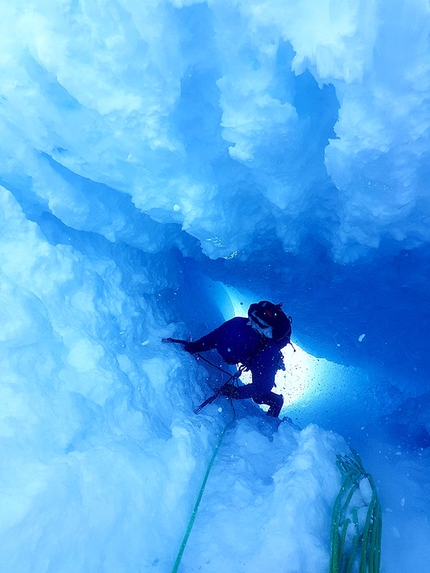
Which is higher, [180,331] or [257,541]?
[180,331]

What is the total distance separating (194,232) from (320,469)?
2516 millimetres

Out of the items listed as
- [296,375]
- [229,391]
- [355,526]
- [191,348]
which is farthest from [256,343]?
[296,375]

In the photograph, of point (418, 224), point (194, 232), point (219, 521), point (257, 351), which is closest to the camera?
point (219, 521)

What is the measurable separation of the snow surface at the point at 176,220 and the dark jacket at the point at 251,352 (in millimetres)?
492

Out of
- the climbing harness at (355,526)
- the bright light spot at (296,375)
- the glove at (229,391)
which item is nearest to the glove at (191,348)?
the glove at (229,391)

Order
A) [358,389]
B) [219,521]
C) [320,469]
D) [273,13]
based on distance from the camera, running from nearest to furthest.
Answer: [273,13] < [219,521] < [320,469] < [358,389]

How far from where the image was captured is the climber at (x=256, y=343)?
14.7ft

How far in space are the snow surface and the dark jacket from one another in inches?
19.4

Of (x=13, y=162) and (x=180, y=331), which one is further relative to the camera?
(x=180, y=331)

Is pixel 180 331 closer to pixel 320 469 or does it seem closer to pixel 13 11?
pixel 320 469

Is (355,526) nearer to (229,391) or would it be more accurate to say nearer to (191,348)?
(229,391)

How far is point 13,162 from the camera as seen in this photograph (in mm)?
3611

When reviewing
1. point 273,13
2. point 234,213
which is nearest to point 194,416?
point 234,213

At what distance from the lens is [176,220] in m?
4.08
